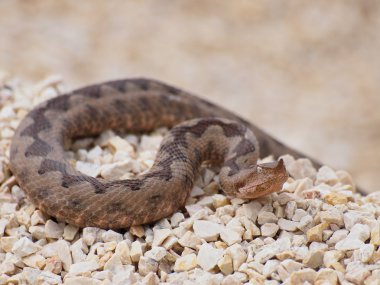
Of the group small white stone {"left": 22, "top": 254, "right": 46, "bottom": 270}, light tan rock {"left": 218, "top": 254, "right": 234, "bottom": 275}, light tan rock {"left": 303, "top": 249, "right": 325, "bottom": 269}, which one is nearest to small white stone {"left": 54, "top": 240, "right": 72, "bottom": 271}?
small white stone {"left": 22, "top": 254, "right": 46, "bottom": 270}

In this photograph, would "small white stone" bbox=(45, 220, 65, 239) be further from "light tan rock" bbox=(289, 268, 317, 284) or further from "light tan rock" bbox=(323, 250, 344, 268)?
"light tan rock" bbox=(323, 250, 344, 268)

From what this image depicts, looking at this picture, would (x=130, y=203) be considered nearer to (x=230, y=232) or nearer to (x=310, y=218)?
(x=230, y=232)

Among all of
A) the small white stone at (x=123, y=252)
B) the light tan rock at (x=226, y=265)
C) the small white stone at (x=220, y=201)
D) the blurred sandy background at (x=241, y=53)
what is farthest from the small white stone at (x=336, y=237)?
the blurred sandy background at (x=241, y=53)

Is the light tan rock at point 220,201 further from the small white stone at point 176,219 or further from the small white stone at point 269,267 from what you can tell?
the small white stone at point 269,267

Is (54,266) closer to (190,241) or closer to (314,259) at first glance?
(190,241)

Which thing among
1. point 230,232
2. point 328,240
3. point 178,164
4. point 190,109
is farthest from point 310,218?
point 190,109
